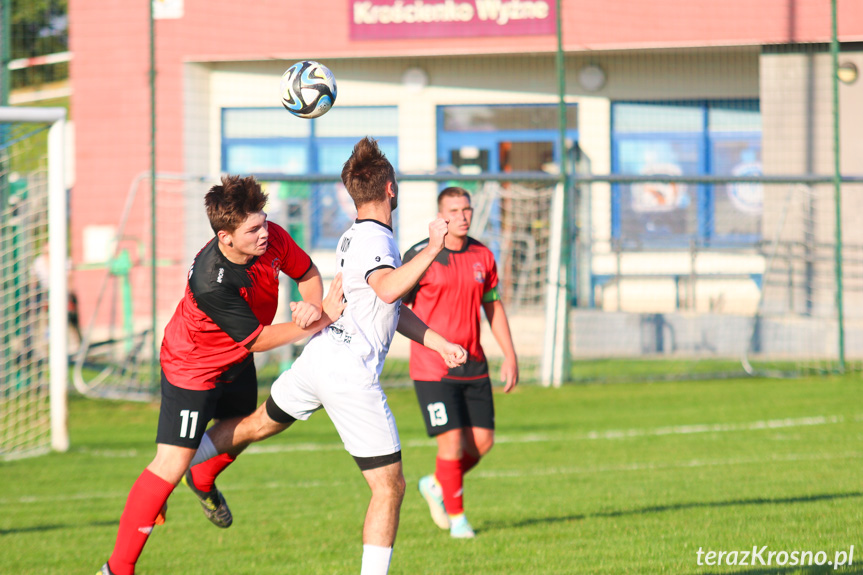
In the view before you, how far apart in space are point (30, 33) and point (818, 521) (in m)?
11.8

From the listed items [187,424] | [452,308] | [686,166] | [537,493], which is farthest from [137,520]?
[686,166]

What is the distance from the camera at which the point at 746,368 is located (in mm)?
13469

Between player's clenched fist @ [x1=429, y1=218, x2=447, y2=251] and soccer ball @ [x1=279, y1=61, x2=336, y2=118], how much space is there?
4.62 ft

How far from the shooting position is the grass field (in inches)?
220

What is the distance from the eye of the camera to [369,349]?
4539 mm

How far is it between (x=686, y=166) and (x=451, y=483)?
42.9 feet

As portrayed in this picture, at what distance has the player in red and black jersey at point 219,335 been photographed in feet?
15.3

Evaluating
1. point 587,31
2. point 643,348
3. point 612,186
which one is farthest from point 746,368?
point 587,31

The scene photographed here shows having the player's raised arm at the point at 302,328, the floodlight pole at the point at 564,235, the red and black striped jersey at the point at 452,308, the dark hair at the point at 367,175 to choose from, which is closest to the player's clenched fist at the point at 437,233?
the dark hair at the point at 367,175

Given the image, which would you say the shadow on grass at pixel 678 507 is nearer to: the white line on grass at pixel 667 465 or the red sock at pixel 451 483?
the red sock at pixel 451 483

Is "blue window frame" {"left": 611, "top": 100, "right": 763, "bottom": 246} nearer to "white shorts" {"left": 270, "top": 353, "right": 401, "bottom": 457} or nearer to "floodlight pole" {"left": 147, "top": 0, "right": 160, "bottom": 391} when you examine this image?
"floodlight pole" {"left": 147, "top": 0, "right": 160, "bottom": 391}

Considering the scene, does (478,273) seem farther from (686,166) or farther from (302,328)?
(686,166)

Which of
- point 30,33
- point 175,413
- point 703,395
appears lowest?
point 703,395

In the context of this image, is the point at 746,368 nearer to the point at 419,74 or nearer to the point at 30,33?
the point at 419,74
